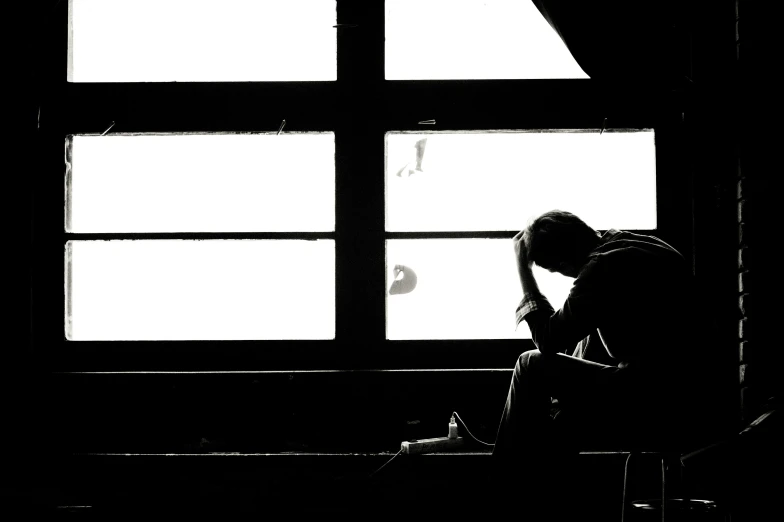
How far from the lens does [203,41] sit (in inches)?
115

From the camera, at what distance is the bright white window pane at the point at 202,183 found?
285 cm

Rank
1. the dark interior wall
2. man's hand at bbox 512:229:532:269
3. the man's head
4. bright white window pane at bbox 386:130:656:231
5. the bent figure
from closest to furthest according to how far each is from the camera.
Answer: the bent figure < the man's head < man's hand at bbox 512:229:532:269 < the dark interior wall < bright white window pane at bbox 386:130:656:231

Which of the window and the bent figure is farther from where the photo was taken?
the window

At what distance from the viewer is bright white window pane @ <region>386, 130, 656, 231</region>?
9.29ft

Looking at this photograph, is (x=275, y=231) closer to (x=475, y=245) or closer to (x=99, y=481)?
(x=475, y=245)

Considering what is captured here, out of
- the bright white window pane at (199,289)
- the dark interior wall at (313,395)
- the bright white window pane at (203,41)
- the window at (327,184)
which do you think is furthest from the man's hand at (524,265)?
the bright white window pane at (203,41)

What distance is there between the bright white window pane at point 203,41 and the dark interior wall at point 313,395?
594 mm

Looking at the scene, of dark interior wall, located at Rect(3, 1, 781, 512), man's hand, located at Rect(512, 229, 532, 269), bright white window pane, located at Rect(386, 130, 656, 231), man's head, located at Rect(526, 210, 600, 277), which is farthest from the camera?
bright white window pane, located at Rect(386, 130, 656, 231)

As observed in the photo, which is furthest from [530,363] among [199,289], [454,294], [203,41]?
[203,41]

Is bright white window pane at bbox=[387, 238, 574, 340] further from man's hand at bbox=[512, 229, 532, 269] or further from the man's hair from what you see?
the man's hair

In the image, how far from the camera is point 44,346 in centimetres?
281

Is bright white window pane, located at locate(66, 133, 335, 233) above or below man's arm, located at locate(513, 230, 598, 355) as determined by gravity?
above

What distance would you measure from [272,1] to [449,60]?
2.53 feet

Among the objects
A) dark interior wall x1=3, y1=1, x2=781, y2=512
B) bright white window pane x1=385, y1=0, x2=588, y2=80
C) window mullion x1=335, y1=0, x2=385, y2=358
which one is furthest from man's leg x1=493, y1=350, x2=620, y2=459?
bright white window pane x1=385, y1=0, x2=588, y2=80
